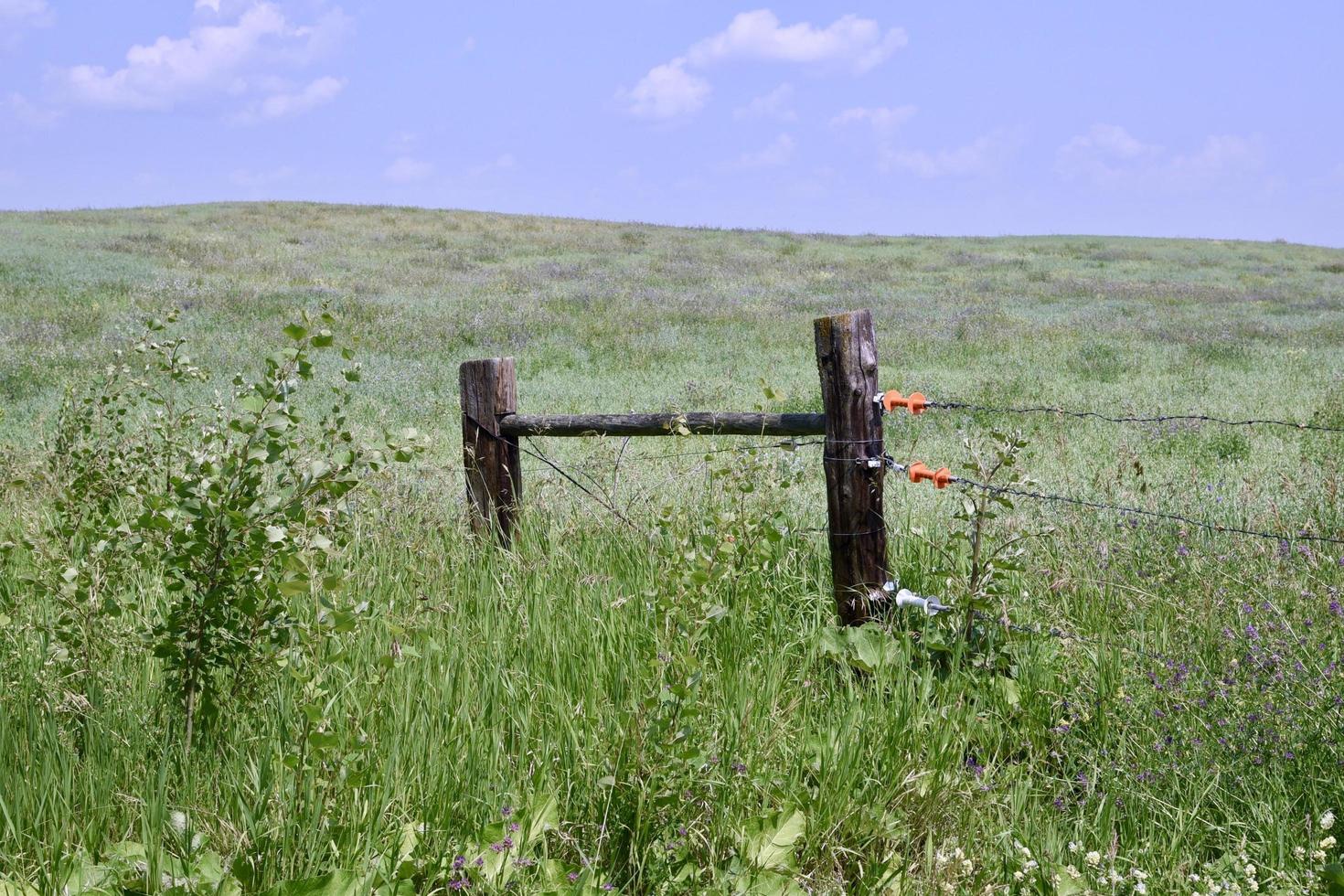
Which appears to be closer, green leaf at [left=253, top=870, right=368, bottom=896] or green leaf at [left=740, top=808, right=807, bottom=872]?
green leaf at [left=253, top=870, right=368, bottom=896]

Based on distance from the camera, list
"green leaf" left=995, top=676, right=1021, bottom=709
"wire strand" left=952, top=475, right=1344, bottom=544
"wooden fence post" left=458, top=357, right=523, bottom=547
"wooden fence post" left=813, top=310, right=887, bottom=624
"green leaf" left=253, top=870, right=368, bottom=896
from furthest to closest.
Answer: "wooden fence post" left=458, top=357, right=523, bottom=547
"wooden fence post" left=813, top=310, right=887, bottom=624
"wire strand" left=952, top=475, right=1344, bottom=544
"green leaf" left=995, top=676, right=1021, bottom=709
"green leaf" left=253, top=870, right=368, bottom=896

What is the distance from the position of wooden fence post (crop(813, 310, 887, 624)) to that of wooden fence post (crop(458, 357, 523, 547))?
2112mm

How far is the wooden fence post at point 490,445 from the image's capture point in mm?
5734

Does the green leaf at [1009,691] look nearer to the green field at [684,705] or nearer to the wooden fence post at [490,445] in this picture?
the green field at [684,705]

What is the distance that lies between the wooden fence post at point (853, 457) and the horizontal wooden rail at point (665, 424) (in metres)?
0.17

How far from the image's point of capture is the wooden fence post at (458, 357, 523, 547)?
573 centimetres

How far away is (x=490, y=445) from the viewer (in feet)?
18.9

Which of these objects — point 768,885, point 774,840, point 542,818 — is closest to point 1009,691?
point 774,840

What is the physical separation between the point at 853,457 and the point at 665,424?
1141 mm

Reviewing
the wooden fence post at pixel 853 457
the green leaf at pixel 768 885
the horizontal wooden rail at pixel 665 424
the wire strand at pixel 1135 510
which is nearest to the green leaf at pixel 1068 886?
the green leaf at pixel 768 885

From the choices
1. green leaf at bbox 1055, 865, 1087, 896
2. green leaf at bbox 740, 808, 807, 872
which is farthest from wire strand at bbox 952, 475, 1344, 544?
green leaf at bbox 740, 808, 807, 872

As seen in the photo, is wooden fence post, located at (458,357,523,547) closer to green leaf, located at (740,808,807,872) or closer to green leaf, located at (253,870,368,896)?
green leaf, located at (740,808,807,872)

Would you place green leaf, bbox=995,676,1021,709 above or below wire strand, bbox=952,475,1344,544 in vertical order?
below

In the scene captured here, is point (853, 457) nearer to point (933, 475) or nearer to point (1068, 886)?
point (933, 475)
